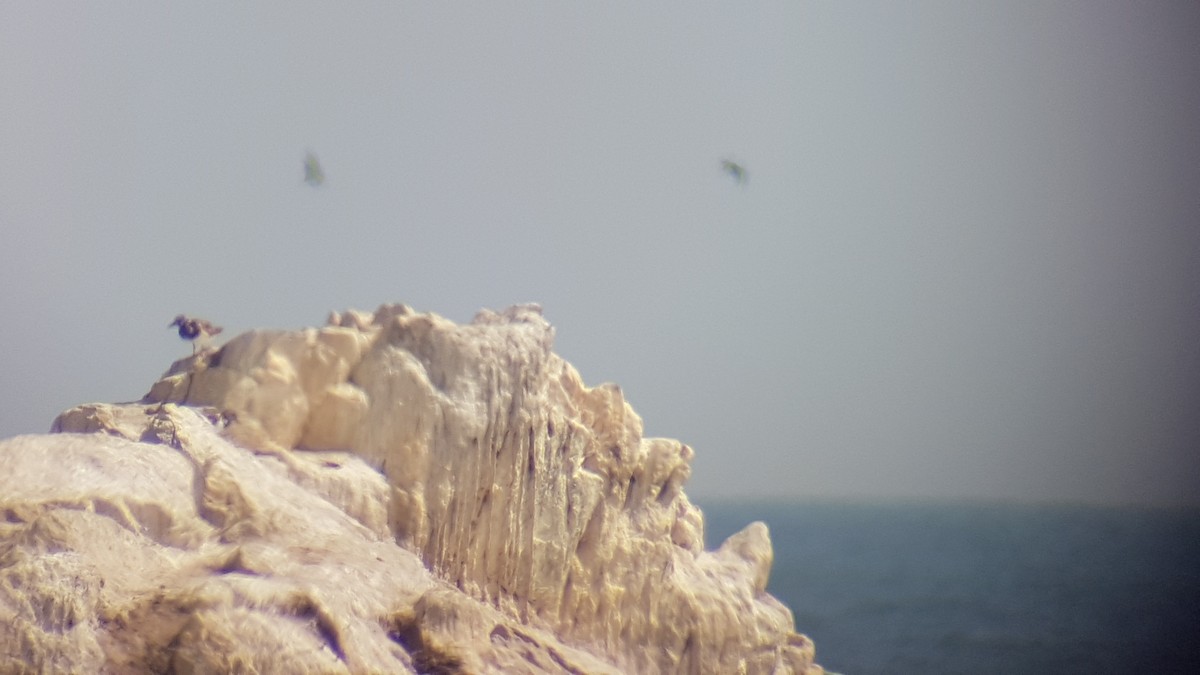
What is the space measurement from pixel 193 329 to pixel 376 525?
232 centimetres

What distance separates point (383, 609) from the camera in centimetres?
489

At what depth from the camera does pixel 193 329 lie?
289 inches

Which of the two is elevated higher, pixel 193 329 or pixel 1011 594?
pixel 1011 594

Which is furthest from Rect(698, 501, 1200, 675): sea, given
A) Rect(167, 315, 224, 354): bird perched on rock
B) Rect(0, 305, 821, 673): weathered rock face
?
Rect(167, 315, 224, 354): bird perched on rock

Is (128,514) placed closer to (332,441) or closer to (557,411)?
(332,441)

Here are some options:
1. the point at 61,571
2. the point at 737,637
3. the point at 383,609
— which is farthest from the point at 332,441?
the point at 737,637

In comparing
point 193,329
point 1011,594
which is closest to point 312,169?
point 193,329

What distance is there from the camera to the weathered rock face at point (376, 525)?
13.8 feet

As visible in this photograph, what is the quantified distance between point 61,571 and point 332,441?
2.41 m

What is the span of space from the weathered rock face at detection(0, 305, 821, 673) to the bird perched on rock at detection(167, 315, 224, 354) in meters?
0.53

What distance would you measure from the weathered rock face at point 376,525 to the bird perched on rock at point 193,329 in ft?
1.75

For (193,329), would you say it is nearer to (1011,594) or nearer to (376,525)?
(376,525)

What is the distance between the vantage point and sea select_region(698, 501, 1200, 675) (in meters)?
25.4

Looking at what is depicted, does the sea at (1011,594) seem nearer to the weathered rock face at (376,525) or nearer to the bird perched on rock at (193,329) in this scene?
the weathered rock face at (376,525)
